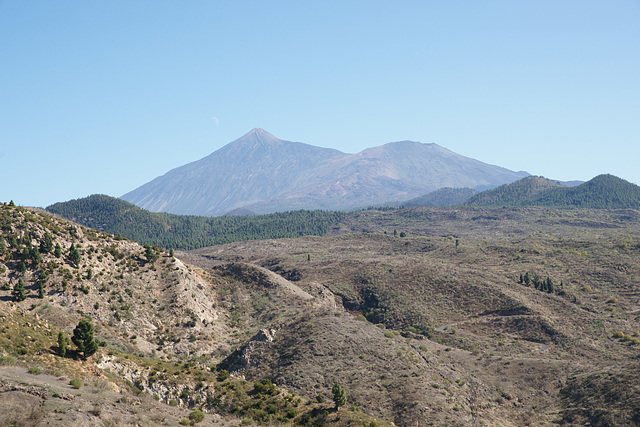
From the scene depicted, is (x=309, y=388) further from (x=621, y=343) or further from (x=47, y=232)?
(x=621, y=343)

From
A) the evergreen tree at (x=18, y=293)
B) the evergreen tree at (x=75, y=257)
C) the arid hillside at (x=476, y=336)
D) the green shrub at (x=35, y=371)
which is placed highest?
the evergreen tree at (x=75, y=257)

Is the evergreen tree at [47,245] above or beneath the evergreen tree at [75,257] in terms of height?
above

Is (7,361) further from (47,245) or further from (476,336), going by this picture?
(476,336)

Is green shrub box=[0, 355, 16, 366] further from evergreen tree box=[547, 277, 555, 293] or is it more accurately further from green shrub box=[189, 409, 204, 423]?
evergreen tree box=[547, 277, 555, 293]

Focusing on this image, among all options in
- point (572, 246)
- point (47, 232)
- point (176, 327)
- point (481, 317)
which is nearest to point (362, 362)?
point (176, 327)

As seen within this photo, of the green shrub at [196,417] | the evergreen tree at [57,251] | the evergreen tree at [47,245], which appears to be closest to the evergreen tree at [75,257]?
the evergreen tree at [57,251]

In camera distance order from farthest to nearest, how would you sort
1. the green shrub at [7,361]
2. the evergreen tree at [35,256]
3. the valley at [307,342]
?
the evergreen tree at [35,256], the valley at [307,342], the green shrub at [7,361]

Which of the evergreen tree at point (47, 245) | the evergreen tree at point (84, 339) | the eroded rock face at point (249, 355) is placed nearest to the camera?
the evergreen tree at point (84, 339)

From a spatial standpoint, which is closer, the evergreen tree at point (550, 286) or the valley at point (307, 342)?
the valley at point (307, 342)

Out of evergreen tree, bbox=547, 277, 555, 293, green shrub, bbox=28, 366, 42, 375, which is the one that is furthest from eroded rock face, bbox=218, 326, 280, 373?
evergreen tree, bbox=547, 277, 555, 293

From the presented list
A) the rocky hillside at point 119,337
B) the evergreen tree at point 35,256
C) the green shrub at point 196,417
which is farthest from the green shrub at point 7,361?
the evergreen tree at point 35,256

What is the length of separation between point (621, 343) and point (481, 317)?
69.3 ft

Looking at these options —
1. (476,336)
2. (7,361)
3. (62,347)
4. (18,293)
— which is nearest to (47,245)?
(18,293)

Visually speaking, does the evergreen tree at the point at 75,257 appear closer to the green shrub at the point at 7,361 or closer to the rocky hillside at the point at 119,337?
the rocky hillside at the point at 119,337
